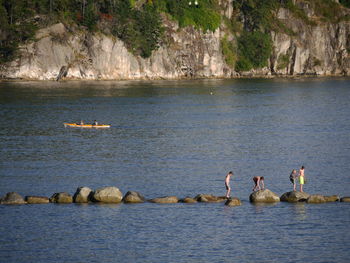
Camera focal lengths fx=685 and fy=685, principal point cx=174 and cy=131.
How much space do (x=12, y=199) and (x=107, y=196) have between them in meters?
6.40

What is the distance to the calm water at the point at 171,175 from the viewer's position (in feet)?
126

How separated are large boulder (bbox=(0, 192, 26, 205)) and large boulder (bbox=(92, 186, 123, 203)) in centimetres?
492

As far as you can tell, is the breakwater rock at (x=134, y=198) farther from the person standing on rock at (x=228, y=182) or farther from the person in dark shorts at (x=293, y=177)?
the person in dark shorts at (x=293, y=177)

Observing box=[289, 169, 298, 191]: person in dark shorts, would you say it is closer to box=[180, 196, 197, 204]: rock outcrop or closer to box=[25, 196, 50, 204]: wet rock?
box=[180, 196, 197, 204]: rock outcrop

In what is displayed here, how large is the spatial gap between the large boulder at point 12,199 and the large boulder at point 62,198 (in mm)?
2024

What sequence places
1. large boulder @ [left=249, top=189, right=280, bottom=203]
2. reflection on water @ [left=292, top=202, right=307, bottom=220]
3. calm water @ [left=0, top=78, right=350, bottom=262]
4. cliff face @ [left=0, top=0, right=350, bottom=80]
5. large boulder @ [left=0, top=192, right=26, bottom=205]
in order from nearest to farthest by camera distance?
calm water @ [left=0, top=78, right=350, bottom=262] → reflection on water @ [left=292, top=202, right=307, bottom=220] → large boulder @ [left=0, top=192, right=26, bottom=205] → large boulder @ [left=249, top=189, right=280, bottom=203] → cliff face @ [left=0, top=0, right=350, bottom=80]

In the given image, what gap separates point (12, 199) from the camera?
46375mm

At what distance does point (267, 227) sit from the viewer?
1645 inches

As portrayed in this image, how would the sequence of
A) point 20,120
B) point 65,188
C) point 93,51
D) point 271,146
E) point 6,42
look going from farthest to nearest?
point 93,51 → point 6,42 → point 20,120 → point 271,146 → point 65,188

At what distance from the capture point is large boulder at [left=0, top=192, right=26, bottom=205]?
46375mm

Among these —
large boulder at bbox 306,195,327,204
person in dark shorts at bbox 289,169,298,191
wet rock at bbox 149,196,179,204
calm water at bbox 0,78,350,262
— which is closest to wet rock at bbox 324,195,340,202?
large boulder at bbox 306,195,327,204

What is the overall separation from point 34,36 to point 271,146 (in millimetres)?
97249

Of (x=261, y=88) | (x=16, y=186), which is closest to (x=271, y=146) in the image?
(x=16, y=186)

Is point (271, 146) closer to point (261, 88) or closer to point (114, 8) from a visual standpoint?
point (261, 88)
